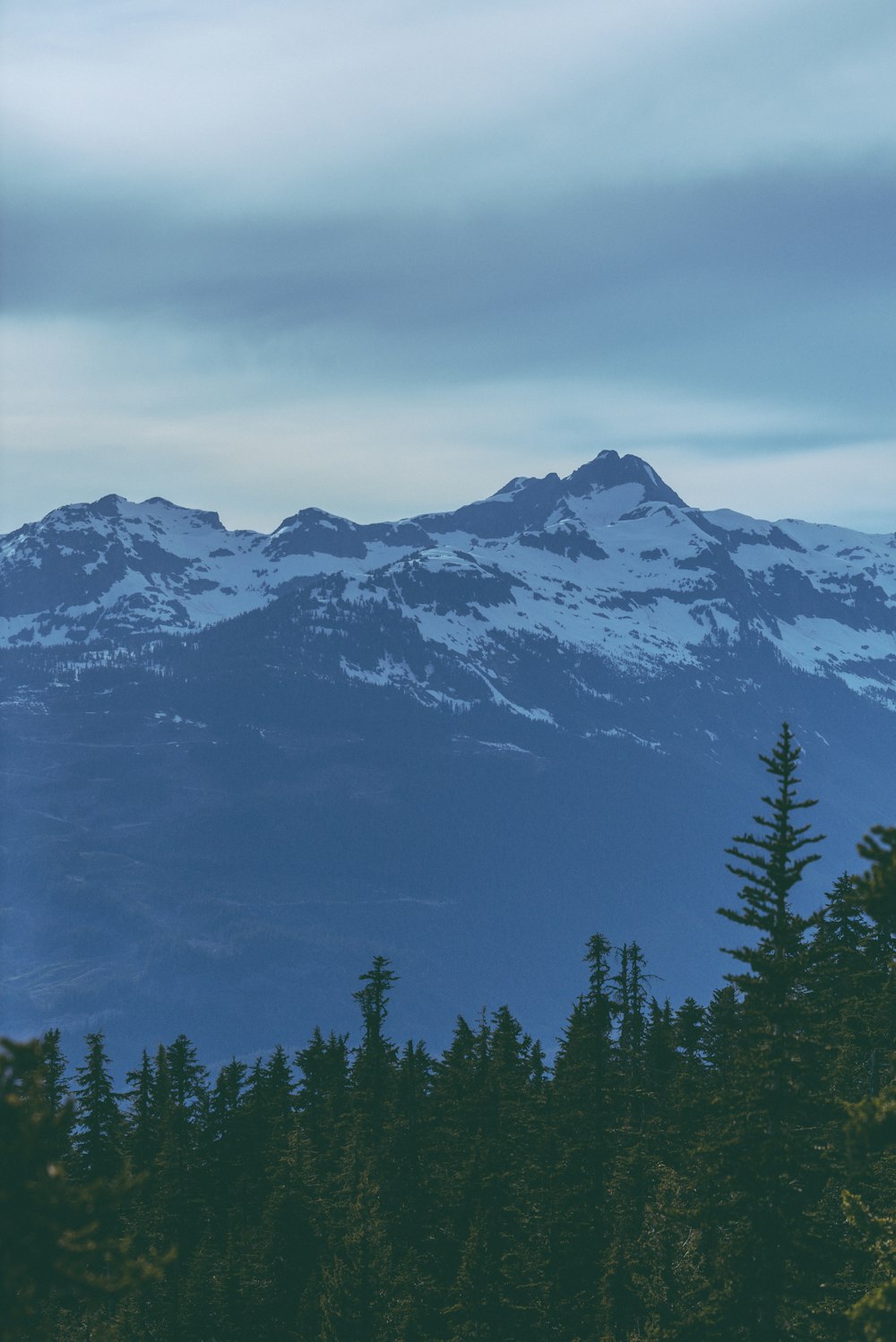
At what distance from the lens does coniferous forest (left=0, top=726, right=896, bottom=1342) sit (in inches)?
805

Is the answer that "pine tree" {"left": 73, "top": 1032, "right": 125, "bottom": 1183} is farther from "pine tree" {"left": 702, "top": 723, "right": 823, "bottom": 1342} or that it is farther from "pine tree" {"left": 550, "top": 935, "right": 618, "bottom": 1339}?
"pine tree" {"left": 702, "top": 723, "right": 823, "bottom": 1342}

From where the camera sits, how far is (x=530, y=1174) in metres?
54.5

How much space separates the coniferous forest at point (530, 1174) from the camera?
20438mm

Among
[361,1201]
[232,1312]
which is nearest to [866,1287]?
[361,1201]

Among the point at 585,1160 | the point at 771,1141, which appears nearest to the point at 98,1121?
the point at 585,1160

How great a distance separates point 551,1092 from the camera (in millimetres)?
66125

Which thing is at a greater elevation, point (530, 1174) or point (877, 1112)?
point (877, 1112)

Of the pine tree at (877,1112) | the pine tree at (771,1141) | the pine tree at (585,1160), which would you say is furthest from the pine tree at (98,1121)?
the pine tree at (877,1112)

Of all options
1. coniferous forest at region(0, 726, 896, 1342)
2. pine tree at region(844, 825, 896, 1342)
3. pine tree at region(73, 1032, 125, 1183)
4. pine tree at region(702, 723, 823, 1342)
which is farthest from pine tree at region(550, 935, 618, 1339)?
pine tree at region(844, 825, 896, 1342)

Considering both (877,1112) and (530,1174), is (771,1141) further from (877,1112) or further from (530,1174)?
(530,1174)

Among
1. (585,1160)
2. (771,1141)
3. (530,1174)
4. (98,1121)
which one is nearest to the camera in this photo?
(771,1141)

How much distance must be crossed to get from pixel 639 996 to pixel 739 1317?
4806 centimetres

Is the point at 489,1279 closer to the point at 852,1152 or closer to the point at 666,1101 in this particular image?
the point at 666,1101

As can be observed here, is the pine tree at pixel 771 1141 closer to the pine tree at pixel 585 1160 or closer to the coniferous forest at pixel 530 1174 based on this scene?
the coniferous forest at pixel 530 1174
